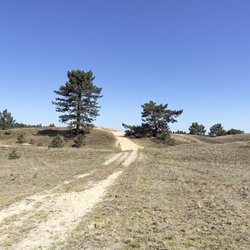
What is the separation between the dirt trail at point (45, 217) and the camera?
7.34m

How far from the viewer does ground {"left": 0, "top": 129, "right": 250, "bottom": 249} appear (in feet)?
24.3

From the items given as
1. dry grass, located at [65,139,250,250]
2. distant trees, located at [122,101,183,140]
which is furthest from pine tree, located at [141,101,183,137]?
dry grass, located at [65,139,250,250]

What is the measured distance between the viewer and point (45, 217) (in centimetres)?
929

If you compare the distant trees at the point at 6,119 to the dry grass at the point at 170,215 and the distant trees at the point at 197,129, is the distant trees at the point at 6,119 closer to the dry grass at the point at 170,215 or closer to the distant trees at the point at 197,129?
the distant trees at the point at 197,129

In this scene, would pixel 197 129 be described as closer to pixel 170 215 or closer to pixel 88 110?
pixel 88 110

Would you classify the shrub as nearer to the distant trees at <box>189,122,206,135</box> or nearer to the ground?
the distant trees at <box>189,122,206,135</box>

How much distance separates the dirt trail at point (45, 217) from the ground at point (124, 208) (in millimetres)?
24

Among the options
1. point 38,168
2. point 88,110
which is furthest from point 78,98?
point 38,168

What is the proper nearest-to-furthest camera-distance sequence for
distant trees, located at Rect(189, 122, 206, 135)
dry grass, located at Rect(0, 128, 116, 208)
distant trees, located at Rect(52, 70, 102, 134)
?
dry grass, located at Rect(0, 128, 116, 208) → distant trees, located at Rect(52, 70, 102, 134) → distant trees, located at Rect(189, 122, 206, 135)

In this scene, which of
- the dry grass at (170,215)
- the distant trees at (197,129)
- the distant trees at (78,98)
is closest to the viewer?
the dry grass at (170,215)

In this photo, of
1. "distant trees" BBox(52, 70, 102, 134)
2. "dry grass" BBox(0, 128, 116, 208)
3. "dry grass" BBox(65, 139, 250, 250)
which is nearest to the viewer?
"dry grass" BBox(65, 139, 250, 250)

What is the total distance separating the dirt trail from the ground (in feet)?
0.08

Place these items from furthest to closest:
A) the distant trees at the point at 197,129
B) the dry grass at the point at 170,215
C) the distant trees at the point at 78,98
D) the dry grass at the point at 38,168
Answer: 1. the distant trees at the point at 197,129
2. the distant trees at the point at 78,98
3. the dry grass at the point at 38,168
4. the dry grass at the point at 170,215

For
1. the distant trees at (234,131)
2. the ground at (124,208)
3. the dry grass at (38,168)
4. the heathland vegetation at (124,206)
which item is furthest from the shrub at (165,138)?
the ground at (124,208)
